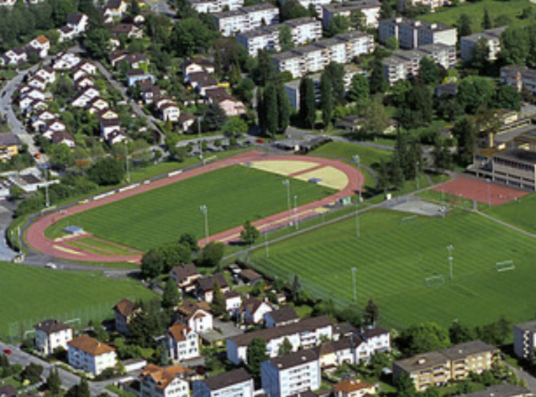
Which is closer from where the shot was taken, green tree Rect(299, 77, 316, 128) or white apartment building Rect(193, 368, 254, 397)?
white apartment building Rect(193, 368, 254, 397)

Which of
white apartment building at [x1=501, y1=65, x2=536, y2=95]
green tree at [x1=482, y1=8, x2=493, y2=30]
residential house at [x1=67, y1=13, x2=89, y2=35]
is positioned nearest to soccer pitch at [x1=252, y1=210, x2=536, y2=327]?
white apartment building at [x1=501, y1=65, x2=536, y2=95]

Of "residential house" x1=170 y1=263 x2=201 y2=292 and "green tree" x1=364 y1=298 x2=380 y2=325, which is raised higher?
"green tree" x1=364 y1=298 x2=380 y2=325

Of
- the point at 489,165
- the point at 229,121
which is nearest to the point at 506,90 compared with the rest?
the point at 489,165

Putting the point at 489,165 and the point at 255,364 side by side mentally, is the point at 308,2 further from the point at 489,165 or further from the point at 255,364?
the point at 255,364

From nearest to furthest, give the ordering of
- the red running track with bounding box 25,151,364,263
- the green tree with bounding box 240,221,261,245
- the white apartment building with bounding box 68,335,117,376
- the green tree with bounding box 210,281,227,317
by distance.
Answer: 1. the white apartment building with bounding box 68,335,117,376
2. the green tree with bounding box 210,281,227,317
3. the green tree with bounding box 240,221,261,245
4. the red running track with bounding box 25,151,364,263

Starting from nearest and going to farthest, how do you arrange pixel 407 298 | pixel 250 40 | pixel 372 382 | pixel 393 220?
pixel 372 382
pixel 407 298
pixel 393 220
pixel 250 40

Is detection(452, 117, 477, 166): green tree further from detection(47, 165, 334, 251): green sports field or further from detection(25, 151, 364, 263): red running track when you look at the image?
detection(47, 165, 334, 251): green sports field

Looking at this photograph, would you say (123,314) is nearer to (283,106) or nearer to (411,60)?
(283,106)

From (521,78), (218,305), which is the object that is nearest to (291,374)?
(218,305)
